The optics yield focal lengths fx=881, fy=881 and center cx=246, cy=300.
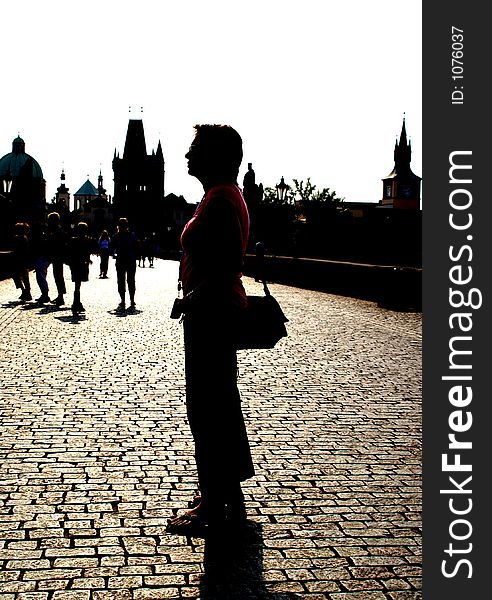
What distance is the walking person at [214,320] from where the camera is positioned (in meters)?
4.47

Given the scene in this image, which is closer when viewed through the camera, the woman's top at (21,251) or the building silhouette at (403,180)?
the woman's top at (21,251)

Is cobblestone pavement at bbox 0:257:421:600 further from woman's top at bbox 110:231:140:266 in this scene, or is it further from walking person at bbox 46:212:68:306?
walking person at bbox 46:212:68:306

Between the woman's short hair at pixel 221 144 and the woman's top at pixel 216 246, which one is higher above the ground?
the woman's short hair at pixel 221 144

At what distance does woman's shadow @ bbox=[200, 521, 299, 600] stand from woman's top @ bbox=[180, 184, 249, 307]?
1.19 m

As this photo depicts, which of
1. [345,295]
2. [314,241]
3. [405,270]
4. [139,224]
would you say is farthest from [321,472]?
[139,224]

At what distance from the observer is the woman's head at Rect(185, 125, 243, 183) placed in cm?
459

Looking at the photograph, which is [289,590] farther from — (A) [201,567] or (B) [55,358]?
(B) [55,358]

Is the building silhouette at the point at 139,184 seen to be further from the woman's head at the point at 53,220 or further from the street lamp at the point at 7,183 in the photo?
the woman's head at the point at 53,220

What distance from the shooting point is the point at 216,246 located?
14.6ft

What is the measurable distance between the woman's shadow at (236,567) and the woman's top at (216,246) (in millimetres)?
1189

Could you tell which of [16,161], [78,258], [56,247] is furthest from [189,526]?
[16,161]

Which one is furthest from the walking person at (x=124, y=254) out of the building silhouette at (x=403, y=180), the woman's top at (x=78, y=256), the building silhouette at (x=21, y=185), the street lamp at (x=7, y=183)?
the building silhouette at (x=403, y=180)

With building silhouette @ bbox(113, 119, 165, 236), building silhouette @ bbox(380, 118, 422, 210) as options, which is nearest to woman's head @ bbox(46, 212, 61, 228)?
building silhouette @ bbox(113, 119, 165, 236)

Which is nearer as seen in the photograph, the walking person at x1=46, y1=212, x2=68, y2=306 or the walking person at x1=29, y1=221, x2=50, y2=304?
the walking person at x1=46, y1=212, x2=68, y2=306
